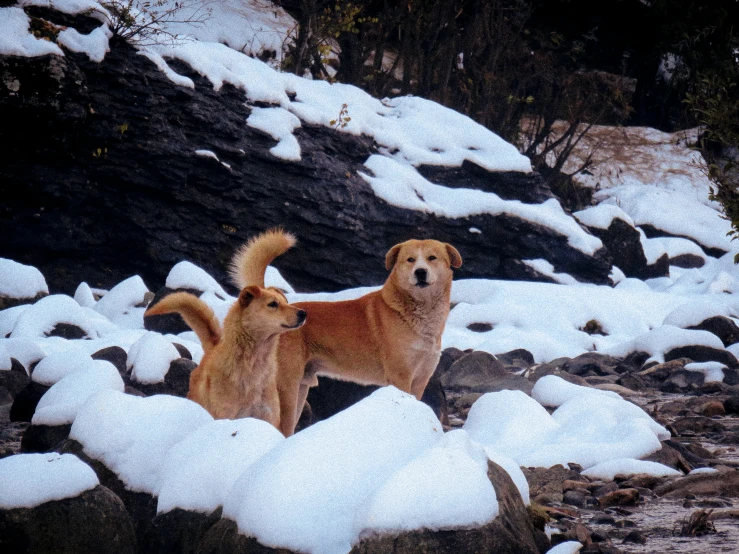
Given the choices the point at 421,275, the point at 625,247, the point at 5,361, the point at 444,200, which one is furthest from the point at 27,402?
the point at 625,247

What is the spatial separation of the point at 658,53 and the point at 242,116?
1708cm

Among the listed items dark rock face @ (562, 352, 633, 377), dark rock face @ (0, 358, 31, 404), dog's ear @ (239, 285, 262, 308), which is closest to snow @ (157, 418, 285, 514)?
dog's ear @ (239, 285, 262, 308)

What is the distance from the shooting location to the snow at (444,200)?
14031 millimetres

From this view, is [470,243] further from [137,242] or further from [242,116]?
[137,242]

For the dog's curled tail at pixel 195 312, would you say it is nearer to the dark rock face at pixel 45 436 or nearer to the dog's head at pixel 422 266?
the dark rock face at pixel 45 436

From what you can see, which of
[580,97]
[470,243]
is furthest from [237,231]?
[580,97]

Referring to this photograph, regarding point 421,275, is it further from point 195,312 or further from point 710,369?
point 710,369

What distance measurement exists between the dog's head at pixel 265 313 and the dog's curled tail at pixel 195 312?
0.29 metres

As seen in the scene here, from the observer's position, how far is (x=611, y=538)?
3.65 metres

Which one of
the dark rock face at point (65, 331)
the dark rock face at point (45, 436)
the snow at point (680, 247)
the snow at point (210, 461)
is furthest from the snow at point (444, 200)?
the snow at point (210, 461)

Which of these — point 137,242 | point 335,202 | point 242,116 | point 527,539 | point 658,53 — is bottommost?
point 137,242

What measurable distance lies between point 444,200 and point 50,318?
25.0 ft

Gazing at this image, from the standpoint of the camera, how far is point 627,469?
4.86 metres

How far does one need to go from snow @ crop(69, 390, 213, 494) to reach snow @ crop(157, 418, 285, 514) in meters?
0.18
